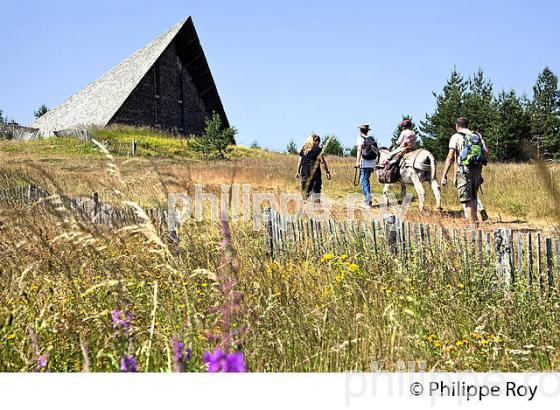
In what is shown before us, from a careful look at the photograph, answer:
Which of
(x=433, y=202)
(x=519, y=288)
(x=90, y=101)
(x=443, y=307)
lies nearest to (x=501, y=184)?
(x=433, y=202)

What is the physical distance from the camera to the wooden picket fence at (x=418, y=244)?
14.1 ft

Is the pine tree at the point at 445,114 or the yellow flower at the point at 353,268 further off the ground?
the pine tree at the point at 445,114

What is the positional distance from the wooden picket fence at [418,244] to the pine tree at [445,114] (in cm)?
3534

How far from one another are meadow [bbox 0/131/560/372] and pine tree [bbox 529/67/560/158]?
40.4m

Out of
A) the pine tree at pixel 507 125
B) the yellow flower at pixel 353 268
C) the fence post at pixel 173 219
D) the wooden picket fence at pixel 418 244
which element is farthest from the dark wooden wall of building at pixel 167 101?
the fence post at pixel 173 219

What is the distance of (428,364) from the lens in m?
2.42

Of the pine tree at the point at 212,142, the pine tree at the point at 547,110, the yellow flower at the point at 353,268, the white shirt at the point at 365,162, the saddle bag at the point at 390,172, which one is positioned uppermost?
the pine tree at the point at 547,110

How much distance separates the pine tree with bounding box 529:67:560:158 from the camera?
133 feet

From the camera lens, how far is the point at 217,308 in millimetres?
2229

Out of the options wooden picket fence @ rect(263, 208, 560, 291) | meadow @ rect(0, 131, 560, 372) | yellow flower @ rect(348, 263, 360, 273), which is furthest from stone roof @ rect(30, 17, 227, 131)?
meadow @ rect(0, 131, 560, 372)

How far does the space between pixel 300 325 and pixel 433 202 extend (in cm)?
1054

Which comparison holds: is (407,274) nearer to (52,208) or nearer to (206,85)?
(52,208)

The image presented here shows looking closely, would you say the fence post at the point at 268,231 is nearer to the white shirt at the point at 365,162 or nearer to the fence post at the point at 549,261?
the fence post at the point at 549,261

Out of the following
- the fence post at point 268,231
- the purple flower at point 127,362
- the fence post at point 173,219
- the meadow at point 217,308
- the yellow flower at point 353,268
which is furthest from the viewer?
the fence post at point 268,231
